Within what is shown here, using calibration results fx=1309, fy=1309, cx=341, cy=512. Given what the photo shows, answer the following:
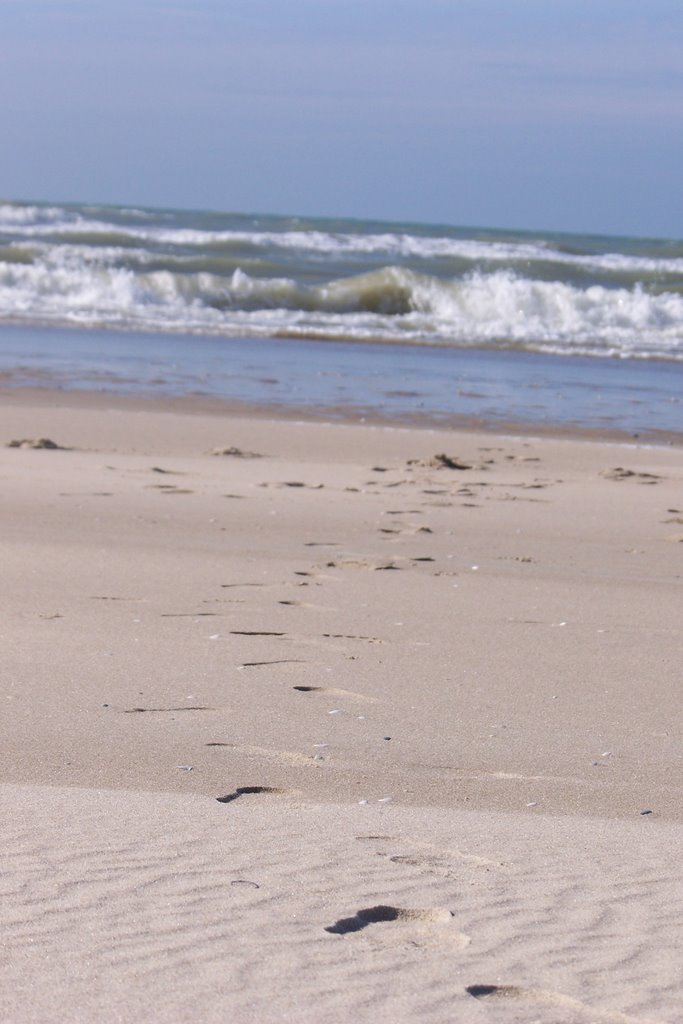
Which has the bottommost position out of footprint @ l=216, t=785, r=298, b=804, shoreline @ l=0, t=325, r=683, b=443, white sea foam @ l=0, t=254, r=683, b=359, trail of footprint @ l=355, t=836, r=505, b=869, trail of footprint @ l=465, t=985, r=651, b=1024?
footprint @ l=216, t=785, r=298, b=804

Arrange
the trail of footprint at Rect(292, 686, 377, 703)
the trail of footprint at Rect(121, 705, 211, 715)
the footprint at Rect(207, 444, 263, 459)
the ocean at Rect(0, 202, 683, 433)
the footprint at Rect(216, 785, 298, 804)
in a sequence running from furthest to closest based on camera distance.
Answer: the ocean at Rect(0, 202, 683, 433)
the footprint at Rect(207, 444, 263, 459)
the trail of footprint at Rect(292, 686, 377, 703)
the trail of footprint at Rect(121, 705, 211, 715)
the footprint at Rect(216, 785, 298, 804)

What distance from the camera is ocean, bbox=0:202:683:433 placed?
13047 millimetres

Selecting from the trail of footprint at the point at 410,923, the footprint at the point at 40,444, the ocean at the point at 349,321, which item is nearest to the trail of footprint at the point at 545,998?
the trail of footprint at the point at 410,923

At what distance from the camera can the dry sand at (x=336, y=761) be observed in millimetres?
2250

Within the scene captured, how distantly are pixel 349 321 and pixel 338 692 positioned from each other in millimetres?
17791

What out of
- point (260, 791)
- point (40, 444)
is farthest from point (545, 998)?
point (40, 444)

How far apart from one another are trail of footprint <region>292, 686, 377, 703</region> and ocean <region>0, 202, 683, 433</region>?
7.70 meters

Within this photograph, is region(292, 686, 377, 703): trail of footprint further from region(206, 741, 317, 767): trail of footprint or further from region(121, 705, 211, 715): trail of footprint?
region(206, 741, 317, 767): trail of footprint

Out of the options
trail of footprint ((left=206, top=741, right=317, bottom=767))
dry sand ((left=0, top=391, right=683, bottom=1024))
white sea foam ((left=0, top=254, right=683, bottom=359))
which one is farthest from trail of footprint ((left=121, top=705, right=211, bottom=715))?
white sea foam ((left=0, top=254, right=683, bottom=359))

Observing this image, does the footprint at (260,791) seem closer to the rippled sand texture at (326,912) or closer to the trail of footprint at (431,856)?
the rippled sand texture at (326,912)

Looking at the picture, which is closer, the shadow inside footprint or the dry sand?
the dry sand

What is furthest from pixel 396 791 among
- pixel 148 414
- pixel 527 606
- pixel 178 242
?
pixel 178 242

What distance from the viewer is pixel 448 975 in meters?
2.25

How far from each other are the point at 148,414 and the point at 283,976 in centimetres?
891
